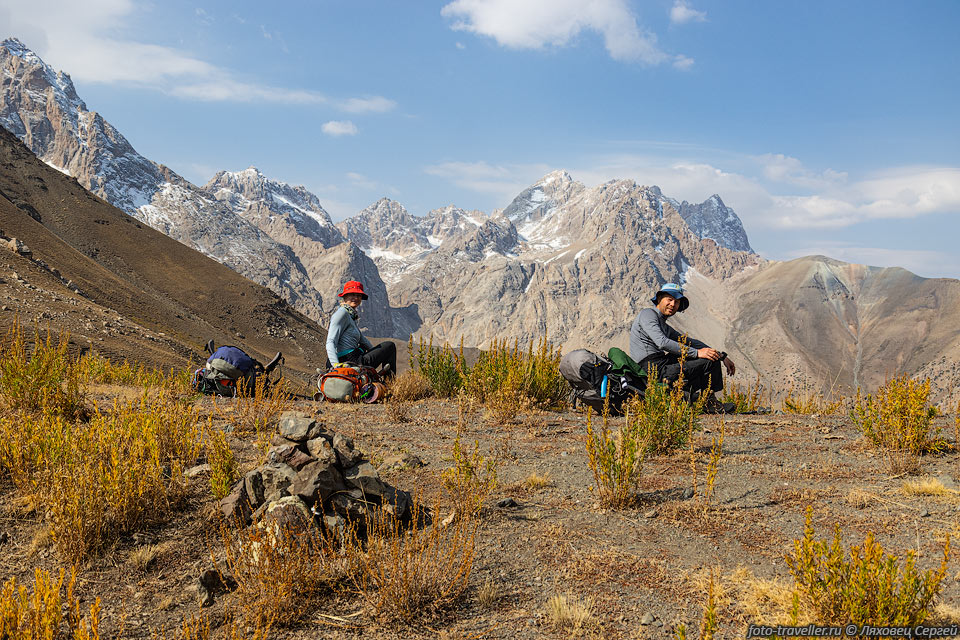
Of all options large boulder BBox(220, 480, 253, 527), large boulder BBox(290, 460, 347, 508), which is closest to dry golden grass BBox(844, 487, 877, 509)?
large boulder BBox(290, 460, 347, 508)

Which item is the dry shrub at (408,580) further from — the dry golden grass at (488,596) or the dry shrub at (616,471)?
the dry shrub at (616,471)

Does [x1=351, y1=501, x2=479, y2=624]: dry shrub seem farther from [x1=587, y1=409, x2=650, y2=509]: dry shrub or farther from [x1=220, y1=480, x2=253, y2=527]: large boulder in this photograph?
[x1=587, y1=409, x2=650, y2=509]: dry shrub

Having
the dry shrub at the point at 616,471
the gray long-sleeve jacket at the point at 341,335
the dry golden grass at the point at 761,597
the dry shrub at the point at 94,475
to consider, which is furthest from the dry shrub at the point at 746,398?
the dry shrub at the point at 94,475

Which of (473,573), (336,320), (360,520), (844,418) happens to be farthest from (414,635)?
(844,418)

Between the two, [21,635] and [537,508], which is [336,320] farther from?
[21,635]

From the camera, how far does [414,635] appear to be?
2881 mm

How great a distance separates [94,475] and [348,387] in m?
4.86

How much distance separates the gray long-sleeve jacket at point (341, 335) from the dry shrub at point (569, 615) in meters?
6.41

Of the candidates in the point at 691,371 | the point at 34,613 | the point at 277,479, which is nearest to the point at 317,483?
the point at 277,479

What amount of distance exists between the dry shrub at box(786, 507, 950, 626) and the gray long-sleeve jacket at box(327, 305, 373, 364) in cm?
717

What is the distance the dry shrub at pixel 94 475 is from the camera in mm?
3689

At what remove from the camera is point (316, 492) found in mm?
3754

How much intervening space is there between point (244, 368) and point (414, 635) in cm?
758

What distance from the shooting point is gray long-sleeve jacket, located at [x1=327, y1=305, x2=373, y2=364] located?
8.88m
